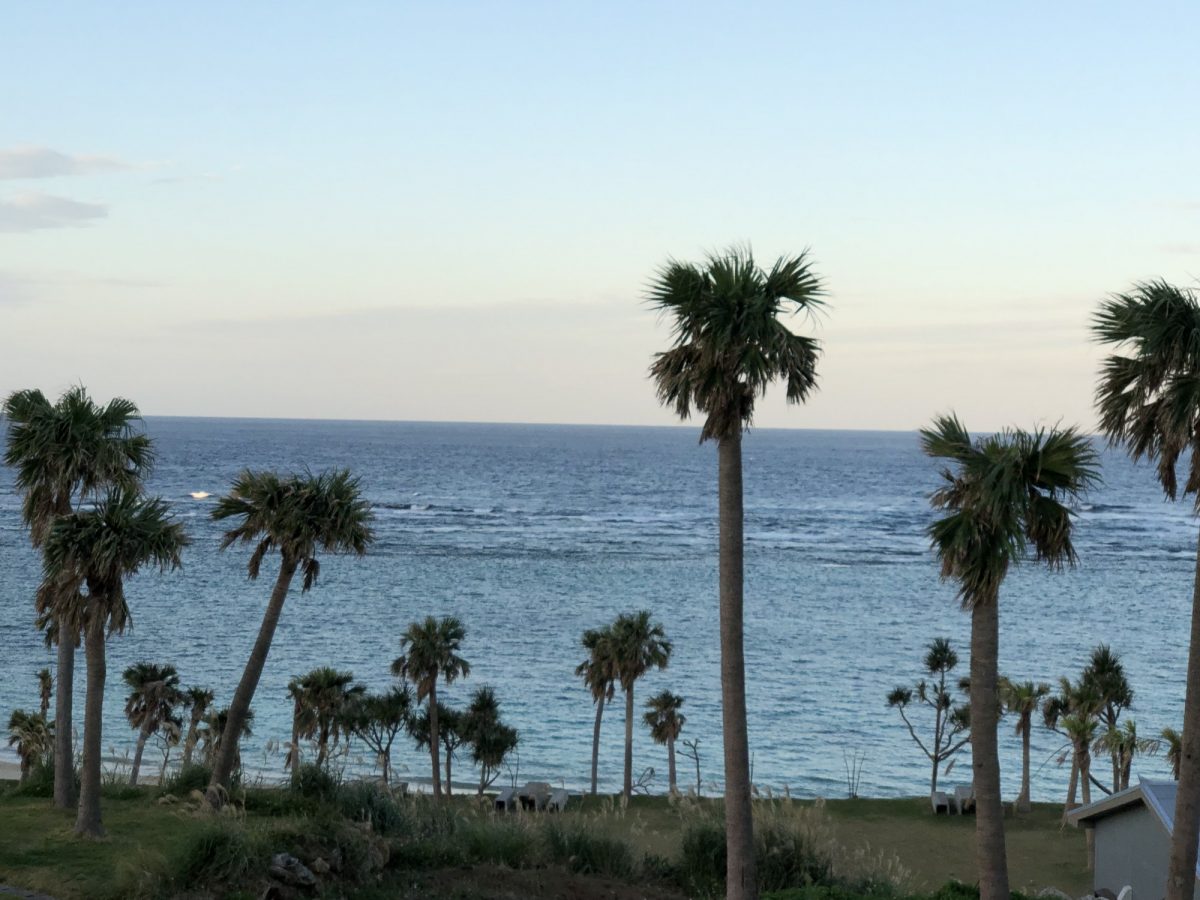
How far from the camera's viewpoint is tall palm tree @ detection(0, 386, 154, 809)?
2291cm

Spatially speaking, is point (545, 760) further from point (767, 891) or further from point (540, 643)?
point (767, 891)

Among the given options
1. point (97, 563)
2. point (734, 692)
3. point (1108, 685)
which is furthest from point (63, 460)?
point (1108, 685)

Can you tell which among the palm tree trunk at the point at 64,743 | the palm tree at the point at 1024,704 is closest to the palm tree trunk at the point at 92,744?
the palm tree trunk at the point at 64,743

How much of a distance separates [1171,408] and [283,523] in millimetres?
15786

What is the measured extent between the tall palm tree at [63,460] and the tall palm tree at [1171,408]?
56.3ft

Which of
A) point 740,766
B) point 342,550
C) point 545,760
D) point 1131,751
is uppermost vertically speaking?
point 342,550

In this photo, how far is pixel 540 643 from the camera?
7881 centimetres

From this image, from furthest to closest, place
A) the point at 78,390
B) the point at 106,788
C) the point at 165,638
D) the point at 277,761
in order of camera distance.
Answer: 1. the point at 165,638
2. the point at 277,761
3. the point at 106,788
4. the point at 78,390

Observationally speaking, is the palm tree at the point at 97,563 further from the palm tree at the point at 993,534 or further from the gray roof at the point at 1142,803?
the gray roof at the point at 1142,803

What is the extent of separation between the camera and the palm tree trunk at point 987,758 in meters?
16.0

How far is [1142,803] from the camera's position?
27.1 metres

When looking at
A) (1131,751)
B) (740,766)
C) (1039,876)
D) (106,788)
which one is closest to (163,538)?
(106,788)

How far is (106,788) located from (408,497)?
155 metres

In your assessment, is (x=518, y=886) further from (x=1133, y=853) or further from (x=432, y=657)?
(x=432, y=657)
